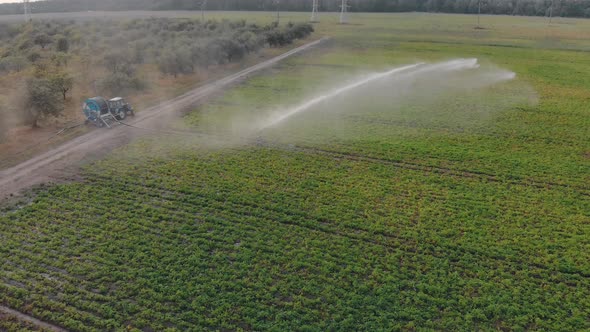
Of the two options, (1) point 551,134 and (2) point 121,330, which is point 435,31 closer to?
(1) point 551,134

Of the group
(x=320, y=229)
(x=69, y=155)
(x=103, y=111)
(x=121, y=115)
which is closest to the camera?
(x=320, y=229)

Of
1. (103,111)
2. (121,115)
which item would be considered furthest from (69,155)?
(121,115)

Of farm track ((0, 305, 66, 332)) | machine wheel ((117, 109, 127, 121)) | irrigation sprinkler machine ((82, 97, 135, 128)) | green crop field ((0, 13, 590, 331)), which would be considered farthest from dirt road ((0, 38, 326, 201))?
farm track ((0, 305, 66, 332))

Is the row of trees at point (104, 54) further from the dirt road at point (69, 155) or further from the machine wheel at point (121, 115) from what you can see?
the dirt road at point (69, 155)

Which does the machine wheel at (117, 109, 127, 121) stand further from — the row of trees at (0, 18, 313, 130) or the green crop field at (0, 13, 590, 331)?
the green crop field at (0, 13, 590, 331)

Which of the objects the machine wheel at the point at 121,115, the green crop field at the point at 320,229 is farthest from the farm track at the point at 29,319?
the machine wheel at the point at 121,115

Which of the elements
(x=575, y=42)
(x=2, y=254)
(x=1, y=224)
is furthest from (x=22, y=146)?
(x=575, y=42)

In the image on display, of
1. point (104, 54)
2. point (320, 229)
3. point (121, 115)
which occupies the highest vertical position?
point (104, 54)

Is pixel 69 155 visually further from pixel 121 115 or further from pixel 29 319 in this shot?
pixel 29 319
